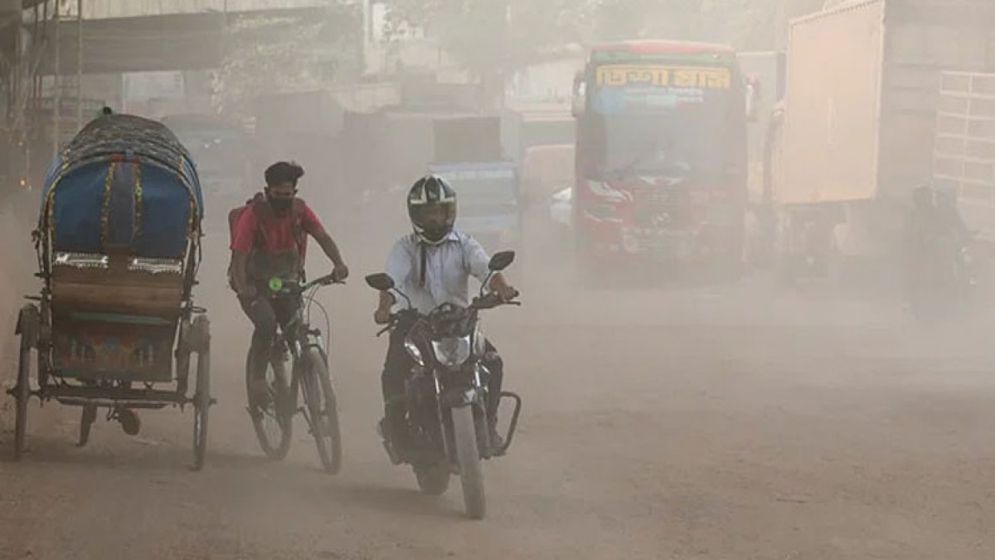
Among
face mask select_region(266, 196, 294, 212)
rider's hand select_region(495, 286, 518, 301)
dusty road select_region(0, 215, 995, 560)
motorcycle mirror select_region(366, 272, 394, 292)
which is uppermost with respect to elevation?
face mask select_region(266, 196, 294, 212)

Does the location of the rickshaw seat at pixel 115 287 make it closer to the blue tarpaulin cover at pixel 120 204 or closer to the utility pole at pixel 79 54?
the blue tarpaulin cover at pixel 120 204

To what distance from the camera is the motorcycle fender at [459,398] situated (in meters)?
8.67

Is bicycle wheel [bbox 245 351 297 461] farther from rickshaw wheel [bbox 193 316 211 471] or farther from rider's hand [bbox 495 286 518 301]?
rider's hand [bbox 495 286 518 301]

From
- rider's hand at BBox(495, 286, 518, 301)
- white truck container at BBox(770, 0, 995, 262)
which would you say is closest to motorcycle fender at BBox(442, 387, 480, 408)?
rider's hand at BBox(495, 286, 518, 301)

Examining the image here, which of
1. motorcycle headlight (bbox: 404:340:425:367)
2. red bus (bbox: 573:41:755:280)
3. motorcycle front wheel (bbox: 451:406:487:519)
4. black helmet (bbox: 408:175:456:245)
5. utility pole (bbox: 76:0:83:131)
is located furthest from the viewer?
utility pole (bbox: 76:0:83:131)

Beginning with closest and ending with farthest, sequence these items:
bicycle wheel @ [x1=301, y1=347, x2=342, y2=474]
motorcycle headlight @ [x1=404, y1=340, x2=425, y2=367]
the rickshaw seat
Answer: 1. motorcycle headlight @ [x1=404, y1=340, x2=425, y2=367]
2. bicycle wheel @ [x1=301, y1=347, x2=342, y2=474]
3. the rickshaw seat

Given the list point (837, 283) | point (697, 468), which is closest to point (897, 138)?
point (837, 283)

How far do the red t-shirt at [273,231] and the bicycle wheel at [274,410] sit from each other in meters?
0.64

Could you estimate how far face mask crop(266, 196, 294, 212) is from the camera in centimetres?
1023

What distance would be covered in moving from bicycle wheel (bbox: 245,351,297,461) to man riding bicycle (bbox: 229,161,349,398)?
103 mm

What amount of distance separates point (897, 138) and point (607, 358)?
27.9ft

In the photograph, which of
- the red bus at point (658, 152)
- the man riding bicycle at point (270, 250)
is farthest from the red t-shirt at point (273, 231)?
the red bus at point (658, 152)

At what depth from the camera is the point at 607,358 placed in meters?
17.3

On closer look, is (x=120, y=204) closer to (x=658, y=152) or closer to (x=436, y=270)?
(x=436, y=270)
